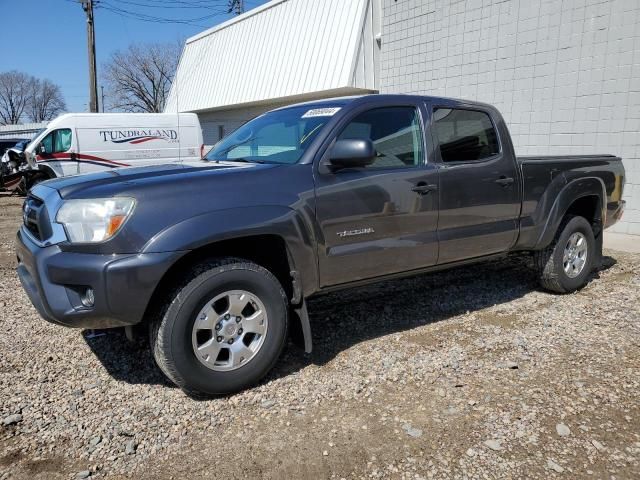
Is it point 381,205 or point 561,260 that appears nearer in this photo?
point 381,205

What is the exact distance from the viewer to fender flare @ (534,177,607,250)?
5000 mm

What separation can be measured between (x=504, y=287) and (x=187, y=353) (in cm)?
388

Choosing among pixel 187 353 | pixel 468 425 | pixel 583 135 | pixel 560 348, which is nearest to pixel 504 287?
pixel 560 348

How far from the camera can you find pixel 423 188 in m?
3.99

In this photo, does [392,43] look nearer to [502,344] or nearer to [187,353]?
[502,344]

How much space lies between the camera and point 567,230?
5.28 metres

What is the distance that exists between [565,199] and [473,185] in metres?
1.38

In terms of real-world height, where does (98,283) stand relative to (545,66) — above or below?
below

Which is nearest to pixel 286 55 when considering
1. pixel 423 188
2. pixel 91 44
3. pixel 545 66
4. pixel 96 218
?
pixel 545 66

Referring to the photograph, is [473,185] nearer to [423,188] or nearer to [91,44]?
[423,188]

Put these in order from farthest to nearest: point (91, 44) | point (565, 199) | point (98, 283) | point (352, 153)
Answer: point (91, 44), point (565, 199), point (352, 153), point (98, 283)

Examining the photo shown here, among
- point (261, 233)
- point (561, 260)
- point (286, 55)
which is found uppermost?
point (286, 55)

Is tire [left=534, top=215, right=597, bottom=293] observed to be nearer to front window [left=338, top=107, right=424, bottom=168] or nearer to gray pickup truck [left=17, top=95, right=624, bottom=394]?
gray pickup truck [left=17, top=95, right=624, bottom=394]

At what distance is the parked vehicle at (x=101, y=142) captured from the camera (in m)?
14.3
